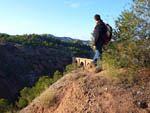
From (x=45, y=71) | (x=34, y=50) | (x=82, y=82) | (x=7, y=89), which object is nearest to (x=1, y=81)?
(x=7, y=89)

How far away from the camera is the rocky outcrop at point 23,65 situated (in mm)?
28931

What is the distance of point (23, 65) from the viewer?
3725 cm

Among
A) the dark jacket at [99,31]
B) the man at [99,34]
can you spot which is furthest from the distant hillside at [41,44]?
the dark jacket at [99,31]

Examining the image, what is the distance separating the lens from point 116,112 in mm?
2736

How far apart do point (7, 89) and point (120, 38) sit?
1071 inches

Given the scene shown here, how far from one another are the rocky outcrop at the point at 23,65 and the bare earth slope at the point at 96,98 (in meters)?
24.2

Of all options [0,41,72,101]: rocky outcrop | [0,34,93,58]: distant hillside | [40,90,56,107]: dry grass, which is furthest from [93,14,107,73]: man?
[0,34,93,58]: distant hillside

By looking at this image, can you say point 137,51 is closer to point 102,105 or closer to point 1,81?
point 102,105

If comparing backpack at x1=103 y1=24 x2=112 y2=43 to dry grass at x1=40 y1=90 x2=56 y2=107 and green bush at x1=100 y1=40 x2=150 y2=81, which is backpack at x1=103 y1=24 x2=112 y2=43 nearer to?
green bush at x1=100 y1=40 x2=150 y2=81

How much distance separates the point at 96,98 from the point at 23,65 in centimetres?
3654

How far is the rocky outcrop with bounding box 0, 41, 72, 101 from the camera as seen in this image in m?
28.9

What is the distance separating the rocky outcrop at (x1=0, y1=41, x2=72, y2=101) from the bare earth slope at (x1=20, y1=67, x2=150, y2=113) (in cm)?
2422

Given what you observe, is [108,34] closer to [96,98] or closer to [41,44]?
[96,98]

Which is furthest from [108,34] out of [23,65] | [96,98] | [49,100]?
[23,65]
